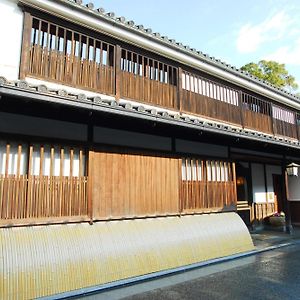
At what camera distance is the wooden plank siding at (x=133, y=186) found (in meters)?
7.21

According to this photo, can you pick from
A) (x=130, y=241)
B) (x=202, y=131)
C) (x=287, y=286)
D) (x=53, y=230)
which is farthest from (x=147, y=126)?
(x=287, y=286)

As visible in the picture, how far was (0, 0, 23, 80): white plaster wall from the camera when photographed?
7.31m

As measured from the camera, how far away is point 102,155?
7344 mm

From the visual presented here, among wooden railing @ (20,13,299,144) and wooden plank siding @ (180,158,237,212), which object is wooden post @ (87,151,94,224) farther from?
wooden plank siding @ (180,158,237,212)

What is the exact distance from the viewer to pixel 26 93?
17.1 feet

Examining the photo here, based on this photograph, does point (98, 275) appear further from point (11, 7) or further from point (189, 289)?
point (11, 7)

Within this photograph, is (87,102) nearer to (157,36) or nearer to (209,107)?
(157,36)

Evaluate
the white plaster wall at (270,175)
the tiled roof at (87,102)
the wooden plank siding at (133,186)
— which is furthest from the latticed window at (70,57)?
the white plaster wall at (270,175)

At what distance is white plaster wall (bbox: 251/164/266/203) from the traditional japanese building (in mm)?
3196

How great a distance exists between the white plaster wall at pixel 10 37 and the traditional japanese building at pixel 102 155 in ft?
0.09

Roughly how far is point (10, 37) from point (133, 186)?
15.2ft

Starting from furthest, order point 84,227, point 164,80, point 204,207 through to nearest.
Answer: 1. point 164,80
2. point 204,207
3. point 84,227

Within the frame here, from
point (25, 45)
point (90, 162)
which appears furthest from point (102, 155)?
point (25, 45)

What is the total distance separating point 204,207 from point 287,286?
3.43 metres
